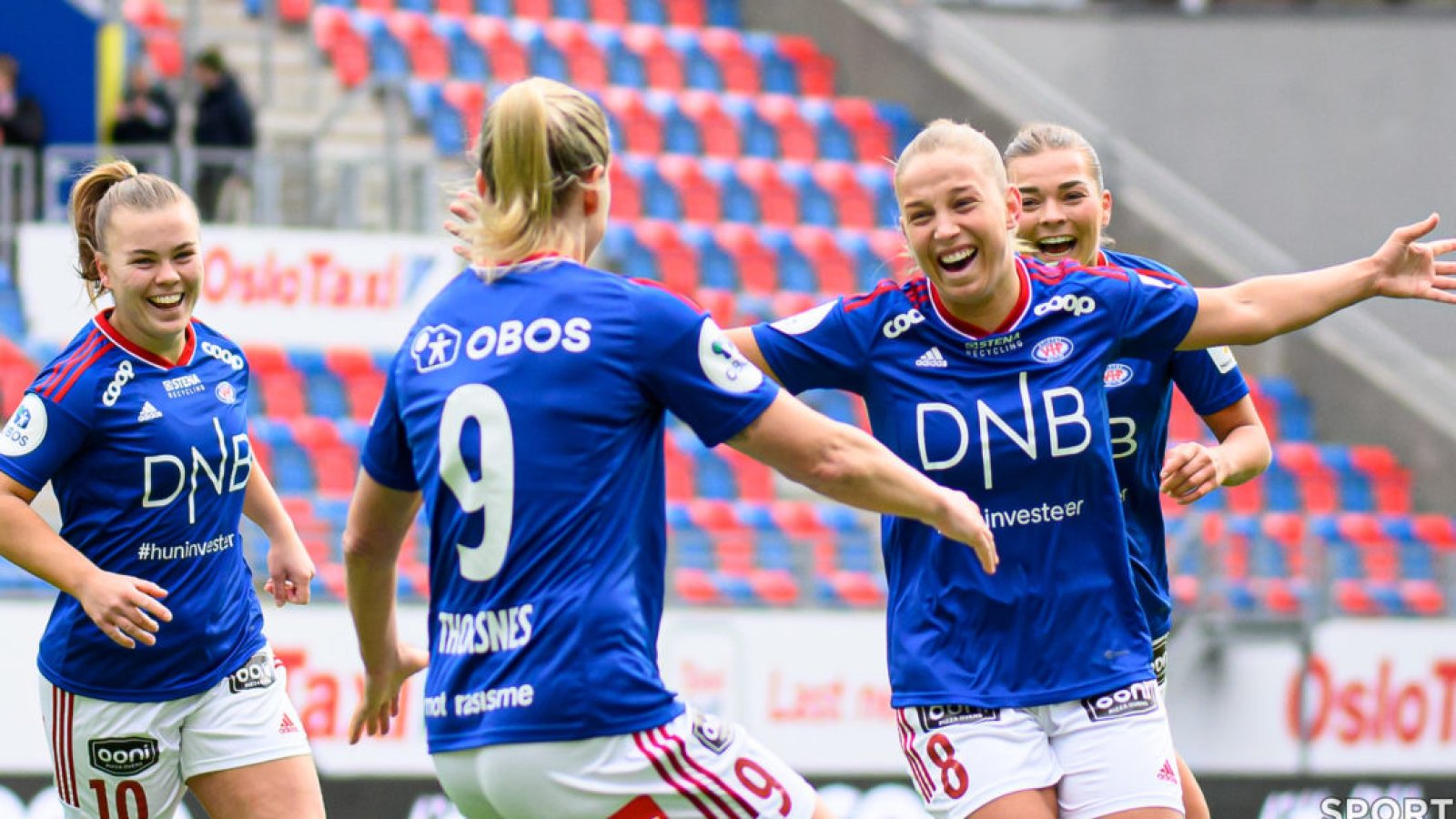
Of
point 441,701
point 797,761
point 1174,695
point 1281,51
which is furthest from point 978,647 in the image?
point 1281,51

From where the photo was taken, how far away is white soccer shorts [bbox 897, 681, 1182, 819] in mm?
4281

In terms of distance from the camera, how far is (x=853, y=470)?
3477mm

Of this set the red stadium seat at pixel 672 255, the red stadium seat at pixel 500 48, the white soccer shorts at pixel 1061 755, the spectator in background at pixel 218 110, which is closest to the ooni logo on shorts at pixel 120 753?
the white soccer shorts at pixel 1061 755

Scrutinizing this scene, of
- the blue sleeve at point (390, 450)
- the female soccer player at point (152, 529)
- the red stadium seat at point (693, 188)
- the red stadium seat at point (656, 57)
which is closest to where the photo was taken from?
the blue sleeve at point (390, 450)

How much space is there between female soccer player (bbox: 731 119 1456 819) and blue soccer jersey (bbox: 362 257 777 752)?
0.93 metres

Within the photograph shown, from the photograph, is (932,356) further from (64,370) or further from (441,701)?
(64,370)

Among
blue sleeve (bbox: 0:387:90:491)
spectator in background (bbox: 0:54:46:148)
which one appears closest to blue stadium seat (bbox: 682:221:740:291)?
spectator in background (bbox: 0:54:46:148)

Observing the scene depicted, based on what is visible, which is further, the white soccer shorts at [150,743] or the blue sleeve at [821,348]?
the white soccer shorts at [150,743]

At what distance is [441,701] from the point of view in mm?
3529

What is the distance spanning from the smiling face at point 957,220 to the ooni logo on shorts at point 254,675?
197 centimetres

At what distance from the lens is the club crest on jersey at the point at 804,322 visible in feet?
14.8

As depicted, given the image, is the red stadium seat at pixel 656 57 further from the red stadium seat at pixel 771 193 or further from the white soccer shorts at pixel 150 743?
the white soccer shorts at pixel 150 743

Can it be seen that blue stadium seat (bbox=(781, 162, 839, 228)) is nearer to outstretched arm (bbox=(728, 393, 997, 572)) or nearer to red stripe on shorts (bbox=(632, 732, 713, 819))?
outstretched arm (bbox=(728, 393, 997, 572))

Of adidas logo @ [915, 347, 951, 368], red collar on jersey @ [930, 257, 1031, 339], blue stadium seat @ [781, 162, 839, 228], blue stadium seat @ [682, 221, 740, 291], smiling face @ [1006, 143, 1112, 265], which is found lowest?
blue stadium seat @ [682, 221, 740, 291]
